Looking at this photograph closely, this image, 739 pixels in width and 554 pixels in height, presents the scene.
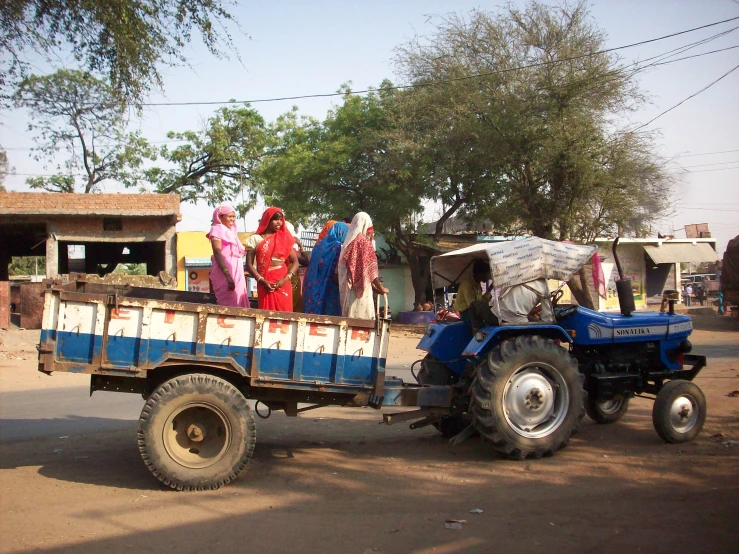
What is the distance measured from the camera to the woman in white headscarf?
5926 mm

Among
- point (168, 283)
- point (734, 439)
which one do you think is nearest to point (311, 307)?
point (734, 439)

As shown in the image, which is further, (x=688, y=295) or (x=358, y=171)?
(x=688, y=295)

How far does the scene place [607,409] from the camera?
7.30 meters

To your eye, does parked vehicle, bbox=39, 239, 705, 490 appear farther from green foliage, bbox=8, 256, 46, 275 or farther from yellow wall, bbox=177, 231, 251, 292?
green foliage, bbox=8, 256, 46, 275

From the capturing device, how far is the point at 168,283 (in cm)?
1520

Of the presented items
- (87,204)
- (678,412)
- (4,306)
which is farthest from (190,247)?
(678,412)

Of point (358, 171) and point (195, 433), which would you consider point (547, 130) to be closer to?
point (358, 171)

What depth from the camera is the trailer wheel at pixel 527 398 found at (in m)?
5.94

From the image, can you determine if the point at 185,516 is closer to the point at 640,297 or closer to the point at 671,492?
the point at 671,492

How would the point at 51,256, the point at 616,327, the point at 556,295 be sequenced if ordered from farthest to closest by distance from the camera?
the point at 51,256, the point at 556,295, the point at 616,327

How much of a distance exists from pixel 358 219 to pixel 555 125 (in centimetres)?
1445

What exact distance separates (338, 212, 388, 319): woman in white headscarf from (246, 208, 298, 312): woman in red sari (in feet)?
2.39

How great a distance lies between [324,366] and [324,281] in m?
1.04

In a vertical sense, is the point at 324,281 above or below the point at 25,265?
below
